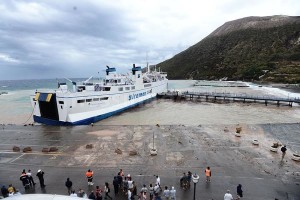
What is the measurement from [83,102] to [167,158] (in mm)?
23919

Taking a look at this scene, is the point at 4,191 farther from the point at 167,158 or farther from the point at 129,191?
the point at 167,158

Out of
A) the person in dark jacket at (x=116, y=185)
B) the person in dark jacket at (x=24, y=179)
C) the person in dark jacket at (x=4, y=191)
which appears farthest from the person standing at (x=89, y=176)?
the person in dark jacket at (x=4, y=191)

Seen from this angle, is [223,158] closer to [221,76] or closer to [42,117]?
[42,117]

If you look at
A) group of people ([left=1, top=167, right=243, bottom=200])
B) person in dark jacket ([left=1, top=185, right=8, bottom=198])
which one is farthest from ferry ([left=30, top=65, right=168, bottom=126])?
person in dark jacket ([left=1, top=185, right=8, bottom=198])

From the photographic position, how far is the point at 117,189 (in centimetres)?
1580

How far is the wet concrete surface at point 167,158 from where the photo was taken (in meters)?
17.3

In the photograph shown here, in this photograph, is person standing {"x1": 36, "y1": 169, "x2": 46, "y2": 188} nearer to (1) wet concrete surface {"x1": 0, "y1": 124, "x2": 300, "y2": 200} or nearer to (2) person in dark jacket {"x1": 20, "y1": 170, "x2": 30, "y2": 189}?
(1) wet concrete surface {"x1": 0, "y1": 124, "x2": 300, "y2": 200}

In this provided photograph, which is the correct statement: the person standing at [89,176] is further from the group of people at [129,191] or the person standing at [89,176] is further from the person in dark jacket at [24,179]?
the person in dark jacket at [24,179]

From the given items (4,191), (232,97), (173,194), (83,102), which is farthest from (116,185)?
(232,97)

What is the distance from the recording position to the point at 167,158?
896 inches

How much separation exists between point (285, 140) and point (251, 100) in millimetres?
44031

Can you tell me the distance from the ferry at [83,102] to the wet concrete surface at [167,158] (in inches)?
193

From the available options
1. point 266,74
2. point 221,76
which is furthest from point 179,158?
point 221,76

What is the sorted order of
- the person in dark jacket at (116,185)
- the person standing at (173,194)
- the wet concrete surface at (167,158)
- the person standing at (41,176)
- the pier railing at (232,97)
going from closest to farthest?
the person standing at (173,194)
the person in dark jacket at (116,185)
the person standing at (41,176)
the wet concrete surface at (167,158)
the pier railing at (232,97)
